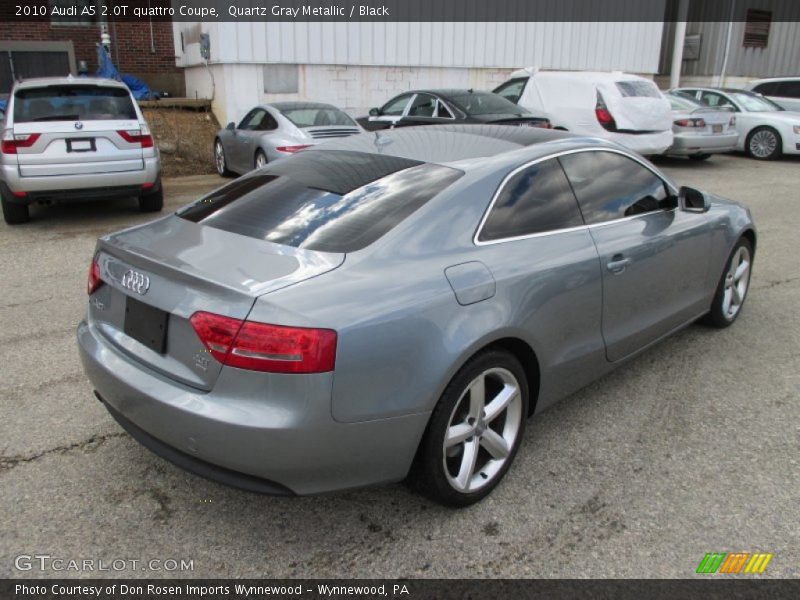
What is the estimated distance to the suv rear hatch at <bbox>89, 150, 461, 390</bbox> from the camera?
8.21ft

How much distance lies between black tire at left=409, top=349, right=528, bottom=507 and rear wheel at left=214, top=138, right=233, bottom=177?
9896mm

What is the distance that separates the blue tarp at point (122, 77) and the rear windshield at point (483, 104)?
7.63 metres

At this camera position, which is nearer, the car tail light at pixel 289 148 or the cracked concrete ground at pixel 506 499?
the cracked concrete ground at pixel 506 499

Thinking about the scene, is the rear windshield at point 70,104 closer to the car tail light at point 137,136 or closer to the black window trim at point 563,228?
the car tail light at point 137,136

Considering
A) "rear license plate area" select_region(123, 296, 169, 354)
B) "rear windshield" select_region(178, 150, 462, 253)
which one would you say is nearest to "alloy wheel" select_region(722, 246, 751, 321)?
"rear windshield" select_region(178, 150, 462, 253)

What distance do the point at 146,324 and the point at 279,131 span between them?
7943 millimetres

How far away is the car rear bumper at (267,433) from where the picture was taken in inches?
92.6

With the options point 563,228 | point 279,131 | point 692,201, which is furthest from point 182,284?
point 279,131

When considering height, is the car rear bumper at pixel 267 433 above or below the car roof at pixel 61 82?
below

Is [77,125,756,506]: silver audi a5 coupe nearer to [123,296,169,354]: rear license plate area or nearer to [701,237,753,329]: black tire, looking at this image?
[123,296,169,354]: rear license plate area

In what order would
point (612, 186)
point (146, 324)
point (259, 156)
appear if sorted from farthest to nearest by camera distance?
point (259, 156), point (612, 186), point (146, 324)

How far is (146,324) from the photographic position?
2.69 meters

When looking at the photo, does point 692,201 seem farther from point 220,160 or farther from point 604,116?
point 220,160

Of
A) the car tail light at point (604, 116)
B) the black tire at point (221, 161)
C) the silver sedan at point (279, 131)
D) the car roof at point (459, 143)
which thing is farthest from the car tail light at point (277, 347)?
the car tail light at point (604, 116)
